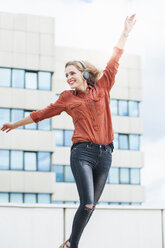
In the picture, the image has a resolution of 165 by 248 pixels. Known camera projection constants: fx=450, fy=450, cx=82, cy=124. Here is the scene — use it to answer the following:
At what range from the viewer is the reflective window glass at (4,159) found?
33.3 meters

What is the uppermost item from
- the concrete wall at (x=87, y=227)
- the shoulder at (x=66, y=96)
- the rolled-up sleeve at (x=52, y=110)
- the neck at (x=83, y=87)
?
the neck at (x=83, y=87)

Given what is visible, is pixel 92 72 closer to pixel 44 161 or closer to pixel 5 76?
pixel 44 161

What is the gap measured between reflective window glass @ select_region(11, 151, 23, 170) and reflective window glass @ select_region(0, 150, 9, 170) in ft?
1.25

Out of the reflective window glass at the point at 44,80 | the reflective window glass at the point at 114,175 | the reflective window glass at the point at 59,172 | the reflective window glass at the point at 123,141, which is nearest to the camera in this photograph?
the reflective window glass at the point at 44,80

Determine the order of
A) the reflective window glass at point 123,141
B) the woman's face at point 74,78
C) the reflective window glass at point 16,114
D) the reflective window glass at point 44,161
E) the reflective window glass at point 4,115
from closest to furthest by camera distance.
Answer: the woman's face at point 74,78 → the reflective window glass at point 44,161 → the reflective window glass at point 4,115 → the reflective window glass at point 16,114 → the reflective window glass at point 123,141

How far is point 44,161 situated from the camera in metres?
34.7

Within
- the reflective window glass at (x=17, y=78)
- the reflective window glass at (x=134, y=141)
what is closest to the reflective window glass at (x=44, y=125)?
→ the reflective window glass at (x=17, y=78)

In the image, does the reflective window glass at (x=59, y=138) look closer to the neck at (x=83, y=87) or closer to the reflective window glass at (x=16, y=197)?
the reflective window glass at (x=16, y=197)

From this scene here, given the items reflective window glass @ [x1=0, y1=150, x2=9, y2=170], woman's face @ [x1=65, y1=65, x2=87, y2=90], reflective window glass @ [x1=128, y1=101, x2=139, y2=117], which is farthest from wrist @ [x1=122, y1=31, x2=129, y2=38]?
reflective window glass @ [x1=128, y1=101, x2=139, y2=117]

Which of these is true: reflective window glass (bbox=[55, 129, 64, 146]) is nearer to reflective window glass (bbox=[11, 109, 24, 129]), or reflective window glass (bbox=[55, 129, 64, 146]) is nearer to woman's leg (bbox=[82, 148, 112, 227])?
reflective window glass (bbox=[11, 109, 24, 129])

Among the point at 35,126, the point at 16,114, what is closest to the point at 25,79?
the point at 16,114

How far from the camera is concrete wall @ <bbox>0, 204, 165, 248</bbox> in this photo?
6.77m

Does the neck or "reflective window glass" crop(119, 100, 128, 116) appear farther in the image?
"reflective window glass" crop(119, 100, 128, 116)

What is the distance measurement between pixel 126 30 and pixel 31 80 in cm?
3113
